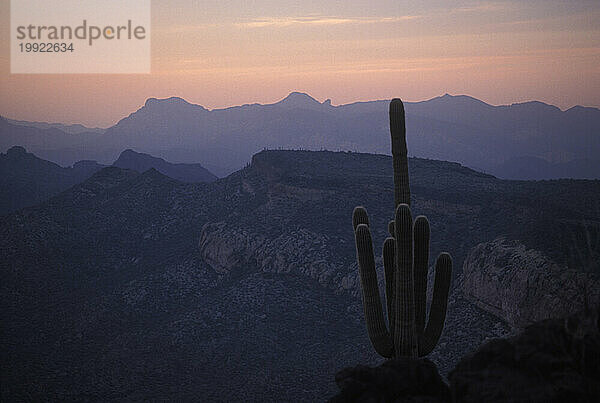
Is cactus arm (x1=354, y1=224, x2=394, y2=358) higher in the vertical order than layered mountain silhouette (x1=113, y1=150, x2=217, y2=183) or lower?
lower

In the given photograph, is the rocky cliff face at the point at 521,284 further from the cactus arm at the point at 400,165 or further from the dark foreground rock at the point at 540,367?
the dark foreground rock at the point at 540,367

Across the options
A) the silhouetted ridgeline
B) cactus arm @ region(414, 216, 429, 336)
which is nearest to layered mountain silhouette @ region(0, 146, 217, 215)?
the silhouetted ridgeline

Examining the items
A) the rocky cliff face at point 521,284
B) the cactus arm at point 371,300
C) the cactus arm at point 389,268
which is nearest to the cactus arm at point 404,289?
the cactus arm at point 371,300

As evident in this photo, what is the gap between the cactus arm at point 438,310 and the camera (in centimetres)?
1299

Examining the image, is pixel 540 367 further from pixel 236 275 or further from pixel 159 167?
pixel 159 167

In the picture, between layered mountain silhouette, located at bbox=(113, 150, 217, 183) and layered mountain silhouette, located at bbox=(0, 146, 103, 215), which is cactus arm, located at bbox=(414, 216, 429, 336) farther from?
layered mountain silhouette, located at bbox=(113, 150, 217, 183)

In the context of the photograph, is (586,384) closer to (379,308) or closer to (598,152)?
(379,308)

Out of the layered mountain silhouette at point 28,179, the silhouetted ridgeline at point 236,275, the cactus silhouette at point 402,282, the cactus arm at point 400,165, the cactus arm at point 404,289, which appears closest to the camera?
the cactus arm at point 404,289

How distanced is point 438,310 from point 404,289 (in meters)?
1.52

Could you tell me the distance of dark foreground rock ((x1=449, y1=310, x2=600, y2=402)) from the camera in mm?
7035

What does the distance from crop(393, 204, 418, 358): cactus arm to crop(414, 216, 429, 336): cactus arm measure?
56 centimetres

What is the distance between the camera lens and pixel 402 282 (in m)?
12.1

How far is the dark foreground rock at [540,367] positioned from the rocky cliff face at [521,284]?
7.82 meters

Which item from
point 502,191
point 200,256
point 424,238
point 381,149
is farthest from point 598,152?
point 424,238
